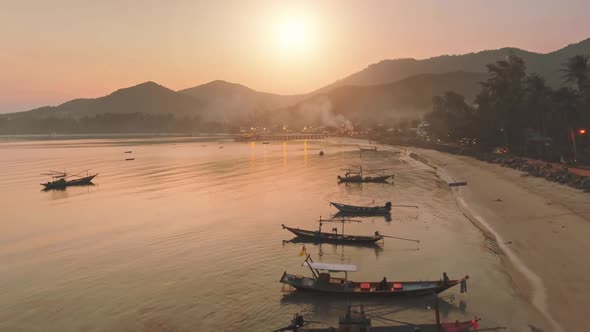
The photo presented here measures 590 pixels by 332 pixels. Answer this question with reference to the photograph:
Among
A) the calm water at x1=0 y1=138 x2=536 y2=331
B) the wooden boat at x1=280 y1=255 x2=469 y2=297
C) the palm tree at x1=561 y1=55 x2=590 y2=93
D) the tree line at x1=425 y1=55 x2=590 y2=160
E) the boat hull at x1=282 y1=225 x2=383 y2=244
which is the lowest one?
the calm water at x1=0 y1=138 x2=536 y2=331

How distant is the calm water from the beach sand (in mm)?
1330

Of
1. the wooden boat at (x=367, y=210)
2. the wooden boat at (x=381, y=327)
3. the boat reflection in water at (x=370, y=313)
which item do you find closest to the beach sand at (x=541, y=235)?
the wooden boat at (x=381, y=327)

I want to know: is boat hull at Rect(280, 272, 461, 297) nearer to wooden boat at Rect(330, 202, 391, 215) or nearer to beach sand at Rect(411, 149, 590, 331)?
beach sand at Rect(411, 149, 590, 331)

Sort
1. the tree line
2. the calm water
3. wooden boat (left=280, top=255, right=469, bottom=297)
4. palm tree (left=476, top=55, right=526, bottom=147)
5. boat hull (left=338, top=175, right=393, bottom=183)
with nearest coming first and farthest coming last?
the calm water, wooden boat (left=280, top=255, right=469, bottom=297), the tree line, boat hull (left=338, top=175, right=393, bottom=183), palm tree (left=476, top=55, right=526, bottom=147)

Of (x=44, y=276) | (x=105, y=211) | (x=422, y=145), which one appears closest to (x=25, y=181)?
(x=105, y=211)

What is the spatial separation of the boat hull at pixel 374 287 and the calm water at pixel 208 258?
62cm

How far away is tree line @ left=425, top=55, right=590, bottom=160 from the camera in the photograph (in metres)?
78.9

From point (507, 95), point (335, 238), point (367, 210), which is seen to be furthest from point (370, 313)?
point (507, 95)

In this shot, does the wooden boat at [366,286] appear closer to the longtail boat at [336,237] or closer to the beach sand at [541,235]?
the beach sand at [541,235]

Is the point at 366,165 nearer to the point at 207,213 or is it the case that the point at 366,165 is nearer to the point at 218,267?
the point at 207,213

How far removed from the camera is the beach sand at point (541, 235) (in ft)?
80.6

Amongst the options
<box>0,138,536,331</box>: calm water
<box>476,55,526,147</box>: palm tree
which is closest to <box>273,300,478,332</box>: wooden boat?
<box>0,138,536,331</box>: calm water

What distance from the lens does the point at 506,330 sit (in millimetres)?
22484

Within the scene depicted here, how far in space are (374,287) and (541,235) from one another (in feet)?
65.0
